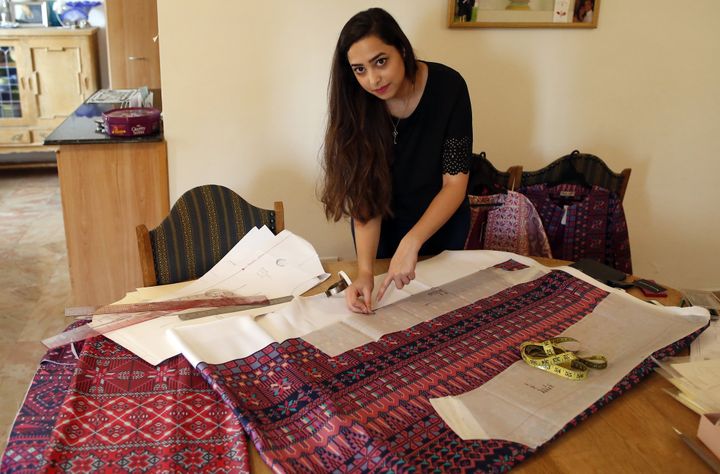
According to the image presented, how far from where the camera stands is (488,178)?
261cm

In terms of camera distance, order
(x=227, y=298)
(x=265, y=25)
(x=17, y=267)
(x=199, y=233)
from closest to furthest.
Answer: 1. (x=227, y=298)
2. (x=199, y=233)
3. (x=265, y=25)
4. (x=17, y=267)

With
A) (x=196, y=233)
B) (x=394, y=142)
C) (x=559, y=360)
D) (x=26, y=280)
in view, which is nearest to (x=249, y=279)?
(x=196, y=233)

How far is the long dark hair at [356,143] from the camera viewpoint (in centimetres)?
160

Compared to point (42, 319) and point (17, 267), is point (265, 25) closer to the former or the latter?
point (42, 319)

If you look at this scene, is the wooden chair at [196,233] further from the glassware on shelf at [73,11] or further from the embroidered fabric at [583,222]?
the glassware on shelf at [73,11]

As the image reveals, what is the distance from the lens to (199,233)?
5.79 feet

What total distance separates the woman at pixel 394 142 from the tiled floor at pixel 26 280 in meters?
1.28

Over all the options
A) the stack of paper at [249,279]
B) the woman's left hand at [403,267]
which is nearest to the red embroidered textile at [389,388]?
the woman's left hand at [403,267]

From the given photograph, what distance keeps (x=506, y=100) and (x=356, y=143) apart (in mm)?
1230

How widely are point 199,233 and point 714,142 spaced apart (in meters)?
2.29

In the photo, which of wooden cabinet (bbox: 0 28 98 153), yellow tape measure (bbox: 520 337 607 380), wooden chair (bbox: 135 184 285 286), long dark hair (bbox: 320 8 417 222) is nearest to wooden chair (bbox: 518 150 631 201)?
long dark hair (bbox: 320 8 417 222)

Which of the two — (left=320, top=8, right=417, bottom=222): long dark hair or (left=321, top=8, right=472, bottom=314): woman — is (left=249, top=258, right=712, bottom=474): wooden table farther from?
(left=320, top=8, right=417, bottom=222): long dark hair

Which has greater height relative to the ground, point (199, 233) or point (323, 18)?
point (323, 18)

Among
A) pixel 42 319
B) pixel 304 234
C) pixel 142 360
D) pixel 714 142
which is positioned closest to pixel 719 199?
pixel 714 142
